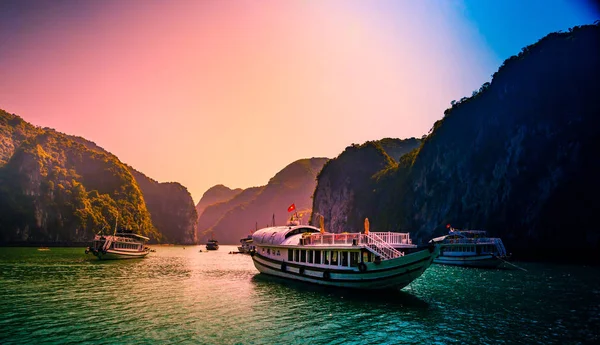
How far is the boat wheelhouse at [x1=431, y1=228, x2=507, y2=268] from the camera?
5731 centimetres

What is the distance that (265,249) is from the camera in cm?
4344

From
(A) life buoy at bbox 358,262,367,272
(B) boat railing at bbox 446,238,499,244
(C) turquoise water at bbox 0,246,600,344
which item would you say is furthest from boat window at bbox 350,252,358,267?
(B) boat railing at bbox 446,238,499,244

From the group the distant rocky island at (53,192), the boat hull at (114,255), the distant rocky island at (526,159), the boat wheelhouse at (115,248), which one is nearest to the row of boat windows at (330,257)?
the boat wheelhouse at (115,248)

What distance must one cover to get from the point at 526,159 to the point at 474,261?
1734 inches

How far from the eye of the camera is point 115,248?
70875mm

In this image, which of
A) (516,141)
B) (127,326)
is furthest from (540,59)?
(127,326)

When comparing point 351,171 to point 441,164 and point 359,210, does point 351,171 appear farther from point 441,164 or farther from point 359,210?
point 441,164

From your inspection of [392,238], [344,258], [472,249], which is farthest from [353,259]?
[472,249]

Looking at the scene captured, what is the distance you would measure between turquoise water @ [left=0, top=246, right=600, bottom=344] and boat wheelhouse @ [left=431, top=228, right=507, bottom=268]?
22.2 meters

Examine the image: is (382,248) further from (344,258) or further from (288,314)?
(288,314)

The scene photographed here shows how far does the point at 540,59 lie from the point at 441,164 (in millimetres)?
39920

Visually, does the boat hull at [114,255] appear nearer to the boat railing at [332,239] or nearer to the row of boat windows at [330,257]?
the row of boat windows at [330,257]

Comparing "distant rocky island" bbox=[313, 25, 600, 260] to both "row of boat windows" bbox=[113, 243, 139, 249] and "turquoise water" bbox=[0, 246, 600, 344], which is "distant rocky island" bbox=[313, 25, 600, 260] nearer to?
"turquoise water" bbox=[0, 246, 600, 344]

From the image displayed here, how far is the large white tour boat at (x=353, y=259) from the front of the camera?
2697 centimetres
